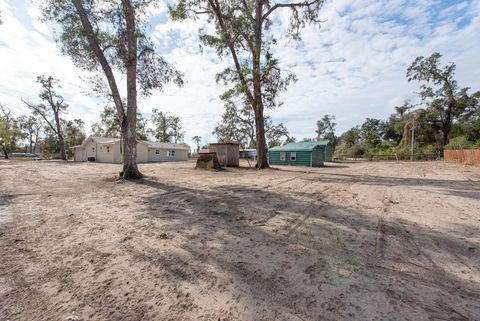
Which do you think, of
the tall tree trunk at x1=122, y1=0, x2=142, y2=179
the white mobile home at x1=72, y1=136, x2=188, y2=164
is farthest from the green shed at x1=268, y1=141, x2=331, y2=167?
the tall tree trunk at x1=122, y1=0, x2=142, y2=179

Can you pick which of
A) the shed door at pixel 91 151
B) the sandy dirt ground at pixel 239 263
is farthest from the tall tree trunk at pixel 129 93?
the shed door at pixel 91 151

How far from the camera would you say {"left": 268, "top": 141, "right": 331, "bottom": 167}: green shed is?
23.5 meters

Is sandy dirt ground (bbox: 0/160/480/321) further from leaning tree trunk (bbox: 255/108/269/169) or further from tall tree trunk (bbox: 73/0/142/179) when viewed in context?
leaning tree trunk (bbox: 255/108/269/169)

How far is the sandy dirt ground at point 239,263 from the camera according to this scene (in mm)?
2037

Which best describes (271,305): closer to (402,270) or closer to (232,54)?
(402,270)

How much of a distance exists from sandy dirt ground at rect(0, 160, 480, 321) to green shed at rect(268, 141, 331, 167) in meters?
18.3

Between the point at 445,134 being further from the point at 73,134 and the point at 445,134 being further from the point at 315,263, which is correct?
the point at 73,134

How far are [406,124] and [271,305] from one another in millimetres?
50244

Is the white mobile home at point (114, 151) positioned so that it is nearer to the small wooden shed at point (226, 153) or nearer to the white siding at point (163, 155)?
the white siding at point (163, 155)

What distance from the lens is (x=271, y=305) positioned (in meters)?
2.06

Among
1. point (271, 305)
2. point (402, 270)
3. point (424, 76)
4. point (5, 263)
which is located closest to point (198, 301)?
point (271, 305)

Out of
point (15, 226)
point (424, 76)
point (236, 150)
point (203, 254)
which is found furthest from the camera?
point (424, 76)

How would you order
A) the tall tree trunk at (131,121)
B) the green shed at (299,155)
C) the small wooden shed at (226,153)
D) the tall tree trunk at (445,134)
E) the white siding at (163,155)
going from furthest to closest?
the tall tree trunk at (445,134)
the white siding at (163,155)
the green shed at (299,155)
the small wooden shed at (226,153)
the tall tree trunk at (131,121)

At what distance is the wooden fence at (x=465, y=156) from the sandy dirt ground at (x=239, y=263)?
19.7 meters
